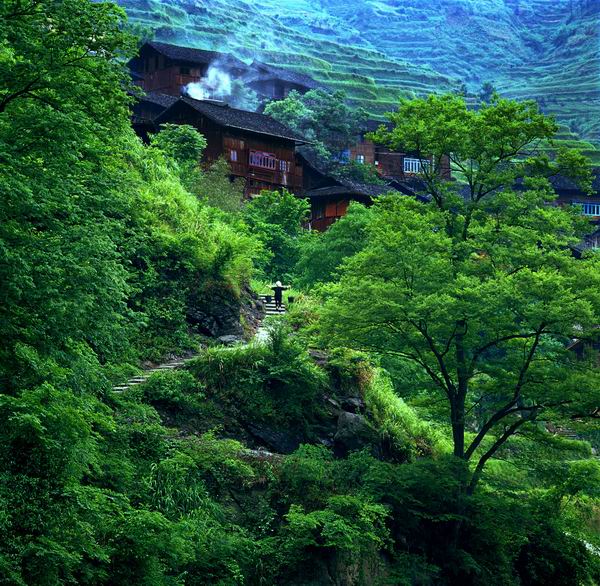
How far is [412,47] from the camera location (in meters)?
183

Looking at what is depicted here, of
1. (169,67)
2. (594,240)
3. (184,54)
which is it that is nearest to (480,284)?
(594,240)

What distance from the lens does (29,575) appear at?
1304cm

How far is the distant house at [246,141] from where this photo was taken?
59.7m

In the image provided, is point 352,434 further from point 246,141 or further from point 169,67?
point 169,67

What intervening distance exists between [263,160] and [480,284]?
135ft

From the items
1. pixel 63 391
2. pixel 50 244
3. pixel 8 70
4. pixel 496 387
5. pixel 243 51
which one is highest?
pixel 8 70

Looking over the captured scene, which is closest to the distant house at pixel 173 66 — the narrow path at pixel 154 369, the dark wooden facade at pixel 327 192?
the dark wooden facade at pixel 327 192

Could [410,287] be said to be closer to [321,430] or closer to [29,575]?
[321,430]

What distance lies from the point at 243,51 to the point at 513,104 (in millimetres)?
101642

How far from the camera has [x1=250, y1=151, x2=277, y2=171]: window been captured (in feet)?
202

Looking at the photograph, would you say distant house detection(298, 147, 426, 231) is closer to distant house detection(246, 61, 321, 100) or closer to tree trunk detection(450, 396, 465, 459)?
distant house detection(246, 61, 321, 100)

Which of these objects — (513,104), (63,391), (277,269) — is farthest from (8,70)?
(277,269)

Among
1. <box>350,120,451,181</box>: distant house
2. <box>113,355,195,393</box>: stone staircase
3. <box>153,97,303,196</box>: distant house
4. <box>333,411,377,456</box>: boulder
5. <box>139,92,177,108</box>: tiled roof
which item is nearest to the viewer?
<box>113,355,195,393</box>: stone staircase

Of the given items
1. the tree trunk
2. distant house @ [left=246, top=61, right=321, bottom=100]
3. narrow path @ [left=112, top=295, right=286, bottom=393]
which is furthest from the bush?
distant house @ [left=246, top=61, right=321, bottom=100]
